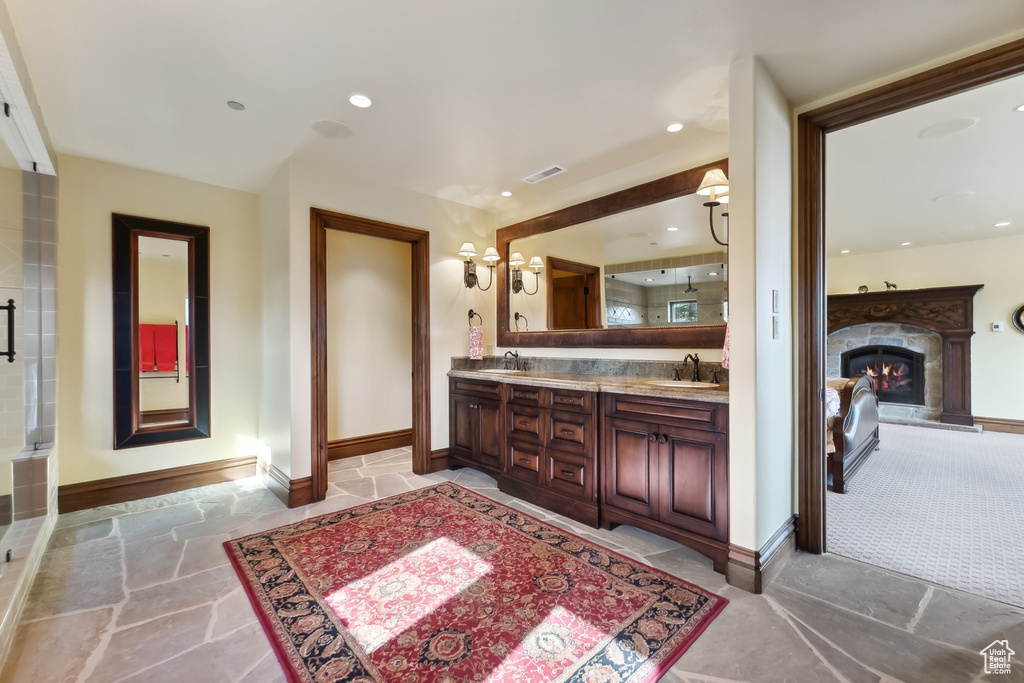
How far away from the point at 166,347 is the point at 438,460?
8.18 feet

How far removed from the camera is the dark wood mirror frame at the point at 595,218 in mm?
2949

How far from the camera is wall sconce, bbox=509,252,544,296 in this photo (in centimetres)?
412

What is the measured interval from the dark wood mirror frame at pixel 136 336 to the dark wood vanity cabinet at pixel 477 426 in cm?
216

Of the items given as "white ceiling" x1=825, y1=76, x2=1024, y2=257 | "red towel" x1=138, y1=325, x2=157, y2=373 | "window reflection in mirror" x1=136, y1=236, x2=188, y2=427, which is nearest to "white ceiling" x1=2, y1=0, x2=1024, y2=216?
"window reflection in mirror" x1=136, y1=236, x2=188, y2=427

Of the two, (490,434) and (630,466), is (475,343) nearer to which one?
(490,434)

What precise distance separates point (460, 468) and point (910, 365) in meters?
7.23

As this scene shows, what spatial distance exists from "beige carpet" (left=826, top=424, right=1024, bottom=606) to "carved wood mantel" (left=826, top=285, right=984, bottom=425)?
1491mm

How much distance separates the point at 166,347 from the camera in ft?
11.7

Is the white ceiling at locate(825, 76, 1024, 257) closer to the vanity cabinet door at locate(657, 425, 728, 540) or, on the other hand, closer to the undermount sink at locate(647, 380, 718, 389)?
the undermount sink at locate(647, 380, 718, 389)

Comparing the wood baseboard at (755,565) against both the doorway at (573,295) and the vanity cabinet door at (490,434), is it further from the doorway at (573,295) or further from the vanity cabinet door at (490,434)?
the doorway at (573,295)

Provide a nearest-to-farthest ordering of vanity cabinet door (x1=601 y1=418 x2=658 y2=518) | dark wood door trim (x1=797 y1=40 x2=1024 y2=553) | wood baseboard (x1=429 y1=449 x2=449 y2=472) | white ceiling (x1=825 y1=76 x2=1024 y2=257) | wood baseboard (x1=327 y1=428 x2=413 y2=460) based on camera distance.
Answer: dark wood door trim (x1=797 y1=40 x2=1024 y2=553), vanity cabinet door (x1=601 y1=418 x2=658 y2=518), white ceiling (x1=825 y1=76 x2=1024 y2=257), wood baseboard (x1=429 y1=449 x2=449 y2=472), wood baseboard (x1=327 y1=428 x2=413 y2=460)

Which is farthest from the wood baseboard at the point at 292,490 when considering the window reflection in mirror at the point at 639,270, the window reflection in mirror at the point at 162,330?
the window reflection in mirror at the point at 639,270

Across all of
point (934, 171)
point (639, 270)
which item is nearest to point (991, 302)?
point (934, 171)

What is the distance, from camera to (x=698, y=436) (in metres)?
2.37
